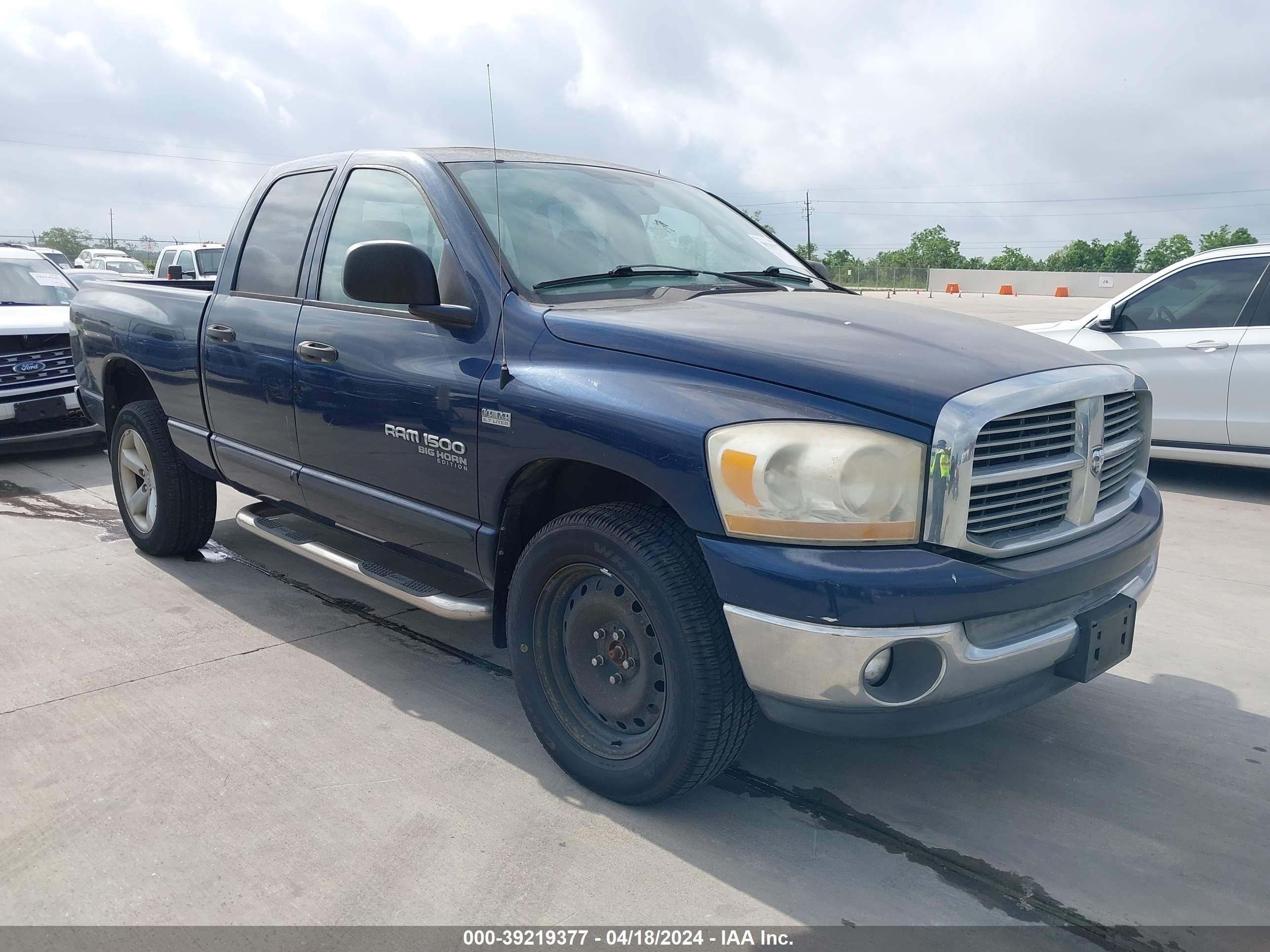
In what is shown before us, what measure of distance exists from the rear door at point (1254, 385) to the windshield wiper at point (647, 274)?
4.62 metres

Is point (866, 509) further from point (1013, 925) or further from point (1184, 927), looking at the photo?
point (1184, 927)

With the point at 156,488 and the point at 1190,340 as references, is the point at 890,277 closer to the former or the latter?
the point at 1190,340

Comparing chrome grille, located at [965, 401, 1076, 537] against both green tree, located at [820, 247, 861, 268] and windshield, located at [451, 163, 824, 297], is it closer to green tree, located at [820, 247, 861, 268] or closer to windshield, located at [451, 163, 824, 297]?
windshield, located at [451, 163, 824, 297]

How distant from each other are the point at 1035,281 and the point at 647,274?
205 feet

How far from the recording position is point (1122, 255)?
9969 centimetres

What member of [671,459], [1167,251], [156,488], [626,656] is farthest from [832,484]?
[1167,251]

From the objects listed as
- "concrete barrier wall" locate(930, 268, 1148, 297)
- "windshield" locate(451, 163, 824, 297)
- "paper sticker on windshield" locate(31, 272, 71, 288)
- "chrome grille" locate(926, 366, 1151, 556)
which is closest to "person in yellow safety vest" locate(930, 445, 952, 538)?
"chrome grille" locate(926, 366, 1151, 556)

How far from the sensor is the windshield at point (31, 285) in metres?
9.31

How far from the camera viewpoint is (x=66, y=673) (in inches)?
153

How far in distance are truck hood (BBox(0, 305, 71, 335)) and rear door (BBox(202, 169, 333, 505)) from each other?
4185mm

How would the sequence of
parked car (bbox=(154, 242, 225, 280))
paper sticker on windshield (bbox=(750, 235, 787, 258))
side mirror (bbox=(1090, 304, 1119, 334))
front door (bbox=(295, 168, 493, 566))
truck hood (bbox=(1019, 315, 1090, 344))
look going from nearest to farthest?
front door (bbox=(295, 168, 493, 566)), paper sticker on windshield (bbox=(750, 235, 787, 258)), side mirror (bbox=(1090, 304, 1119, 334)), truck hood (bbox=(1019, 315, 1090, 344)), parked car (bbox=(154, 242, 225, 280))

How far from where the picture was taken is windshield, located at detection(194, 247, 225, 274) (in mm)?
18172

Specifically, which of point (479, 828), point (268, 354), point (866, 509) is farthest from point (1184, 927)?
point (268, 354)

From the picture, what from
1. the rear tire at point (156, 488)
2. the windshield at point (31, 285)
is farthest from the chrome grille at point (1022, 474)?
the windshield at point (31, 285)
